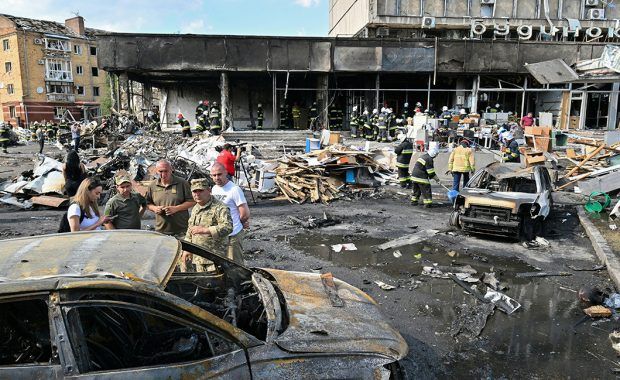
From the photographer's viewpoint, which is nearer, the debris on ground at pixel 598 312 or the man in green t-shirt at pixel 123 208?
the man in green t-shirt at pixel 123 208

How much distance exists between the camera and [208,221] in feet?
16.1

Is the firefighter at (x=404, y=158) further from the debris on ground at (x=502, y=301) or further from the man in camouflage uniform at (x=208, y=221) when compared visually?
the man in camouflage uniform at (x=208, y=221)

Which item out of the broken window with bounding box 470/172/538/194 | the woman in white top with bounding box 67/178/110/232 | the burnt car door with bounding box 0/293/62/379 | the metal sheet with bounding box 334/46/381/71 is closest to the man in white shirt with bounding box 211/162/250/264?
the woman in white top with bounding box 67/178/110/232

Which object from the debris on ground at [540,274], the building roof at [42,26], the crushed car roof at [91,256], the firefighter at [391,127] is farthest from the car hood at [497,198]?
the building roof at [42,26]

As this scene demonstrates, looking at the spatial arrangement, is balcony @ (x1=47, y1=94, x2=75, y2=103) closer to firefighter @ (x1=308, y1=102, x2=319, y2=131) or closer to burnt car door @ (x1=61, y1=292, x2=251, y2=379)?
firefighter @ (x1=308, y1=102, x2=319, y2=131)

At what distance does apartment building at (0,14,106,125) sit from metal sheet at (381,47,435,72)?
37.7 meters

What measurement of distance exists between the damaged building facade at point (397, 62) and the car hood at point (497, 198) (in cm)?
1408

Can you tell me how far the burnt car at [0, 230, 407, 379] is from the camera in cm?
258

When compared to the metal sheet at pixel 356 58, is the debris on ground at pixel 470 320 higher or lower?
lower

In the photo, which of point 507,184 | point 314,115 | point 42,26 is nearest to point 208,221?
point 507,184

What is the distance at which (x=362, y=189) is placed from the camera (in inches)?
550

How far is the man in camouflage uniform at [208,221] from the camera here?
4781 millimetres

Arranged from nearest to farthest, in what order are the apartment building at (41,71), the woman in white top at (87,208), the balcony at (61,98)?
1. the woman in white top at (87,208)
2. the apartment building at (41,71)
3. the balcony at (61,98)

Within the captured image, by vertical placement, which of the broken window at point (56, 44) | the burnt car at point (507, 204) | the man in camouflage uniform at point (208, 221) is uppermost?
the broken window at point (56, 44)
